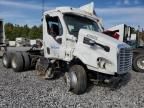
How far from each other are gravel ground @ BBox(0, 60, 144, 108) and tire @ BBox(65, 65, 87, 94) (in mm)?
173

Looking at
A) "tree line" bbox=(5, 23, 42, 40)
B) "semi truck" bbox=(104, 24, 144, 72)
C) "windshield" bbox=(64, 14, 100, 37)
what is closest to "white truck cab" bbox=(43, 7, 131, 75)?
"windshield" bbox=(64, 14, 100, 37)

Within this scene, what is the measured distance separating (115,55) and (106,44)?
0.41 metres

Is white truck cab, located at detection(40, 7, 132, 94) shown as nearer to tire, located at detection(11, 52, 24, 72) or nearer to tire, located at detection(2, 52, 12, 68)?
tire, located at detection(11, 52, 24, 72)

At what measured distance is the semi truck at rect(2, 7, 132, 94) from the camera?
26.0 feet

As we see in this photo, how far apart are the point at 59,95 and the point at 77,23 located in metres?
2.64

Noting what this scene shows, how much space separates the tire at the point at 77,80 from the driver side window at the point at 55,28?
4.59 ft

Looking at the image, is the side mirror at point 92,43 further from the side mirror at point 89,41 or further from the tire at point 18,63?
the tire at point 18,63

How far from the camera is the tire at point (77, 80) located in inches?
321

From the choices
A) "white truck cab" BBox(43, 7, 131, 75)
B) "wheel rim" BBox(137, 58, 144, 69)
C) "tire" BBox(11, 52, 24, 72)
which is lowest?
"wheel rim" BBox(137, 58, 144, 69)

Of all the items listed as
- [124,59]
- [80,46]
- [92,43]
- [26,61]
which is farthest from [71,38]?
[26,61]

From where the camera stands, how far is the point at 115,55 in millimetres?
7699

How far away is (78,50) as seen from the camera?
8.51 m

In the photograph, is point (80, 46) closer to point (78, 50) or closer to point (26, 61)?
point (78, 50)

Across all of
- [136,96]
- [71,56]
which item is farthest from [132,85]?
[71,56]
